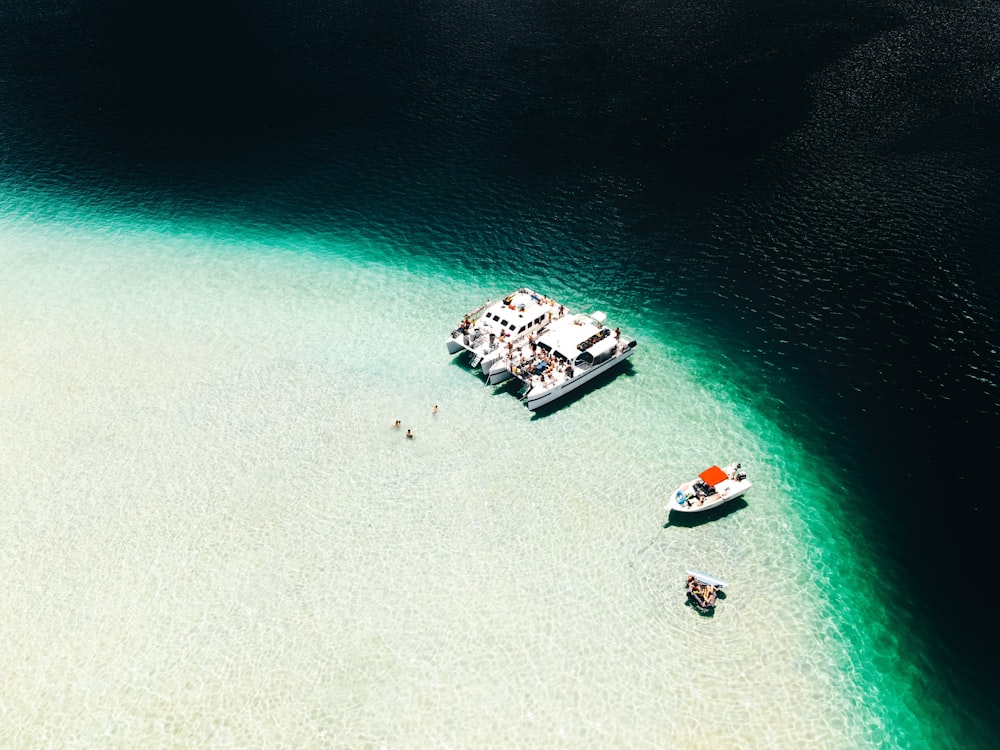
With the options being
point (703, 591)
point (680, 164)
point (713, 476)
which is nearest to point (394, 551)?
point (703, 591)

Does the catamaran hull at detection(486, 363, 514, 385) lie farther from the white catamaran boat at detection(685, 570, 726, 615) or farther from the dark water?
the white catamaran boat at detection(685, 570, 726, 615)

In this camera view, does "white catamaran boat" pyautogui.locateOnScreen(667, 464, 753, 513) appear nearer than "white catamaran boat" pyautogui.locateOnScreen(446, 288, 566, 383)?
Yes

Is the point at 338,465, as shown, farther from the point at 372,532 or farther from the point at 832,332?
the point at 832,332

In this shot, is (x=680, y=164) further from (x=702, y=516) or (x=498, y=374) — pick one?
(x=702, y=516)

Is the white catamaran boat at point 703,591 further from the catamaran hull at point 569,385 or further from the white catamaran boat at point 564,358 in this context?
the white catamaran boat at point 564,358

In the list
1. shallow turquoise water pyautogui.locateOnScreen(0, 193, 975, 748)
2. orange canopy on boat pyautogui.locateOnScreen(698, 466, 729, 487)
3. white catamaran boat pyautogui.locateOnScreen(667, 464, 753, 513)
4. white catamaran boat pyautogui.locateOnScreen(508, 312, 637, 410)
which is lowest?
shallow turquoise water pyautogui.locateOnScreen(0, 193, 975, 748)

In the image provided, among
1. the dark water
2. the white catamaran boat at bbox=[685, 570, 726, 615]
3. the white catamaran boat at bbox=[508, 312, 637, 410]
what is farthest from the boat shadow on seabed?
the white catamaran boat at bbox=[508, 312, 637, 410]

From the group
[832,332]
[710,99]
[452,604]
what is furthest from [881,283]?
[452,604]
